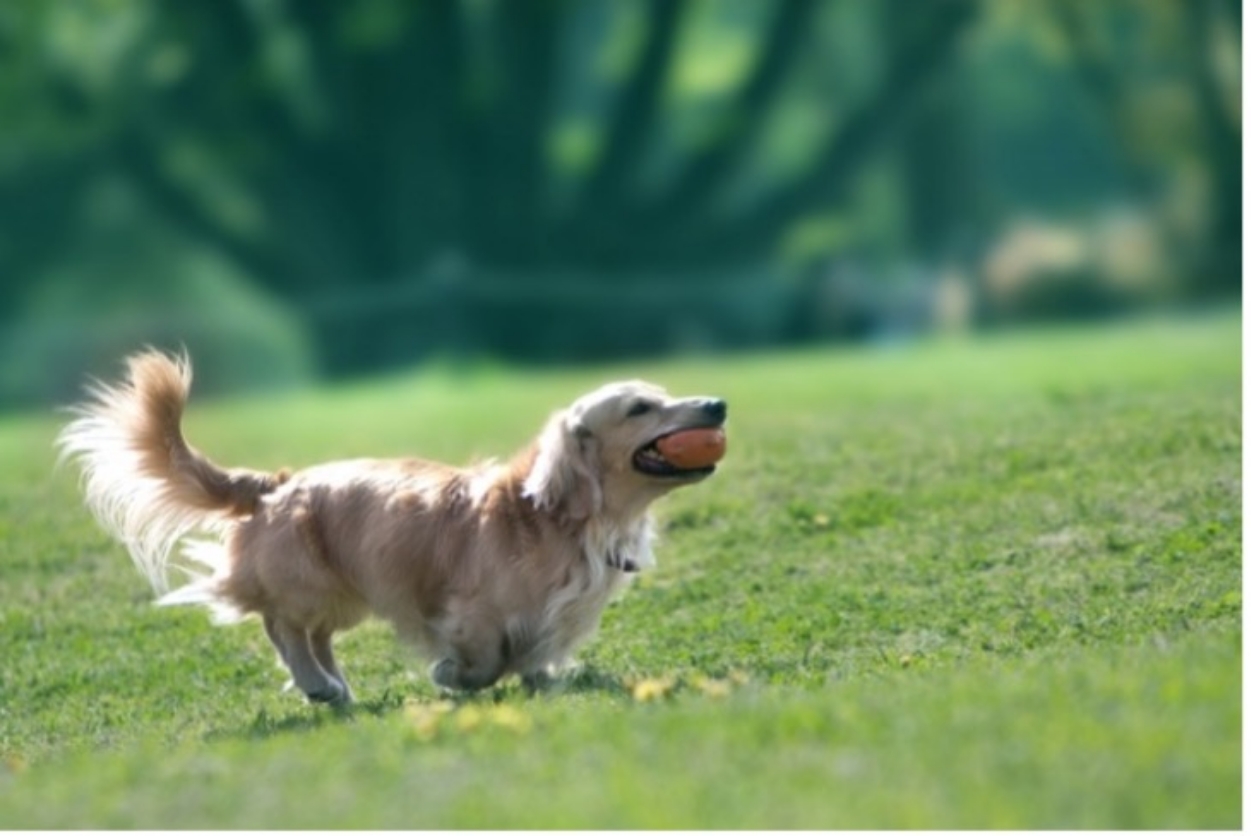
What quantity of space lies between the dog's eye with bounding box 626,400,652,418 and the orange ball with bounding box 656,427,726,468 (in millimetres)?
161

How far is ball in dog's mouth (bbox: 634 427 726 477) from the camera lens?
33.9 feet

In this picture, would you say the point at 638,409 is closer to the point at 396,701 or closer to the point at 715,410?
the point at 715,410

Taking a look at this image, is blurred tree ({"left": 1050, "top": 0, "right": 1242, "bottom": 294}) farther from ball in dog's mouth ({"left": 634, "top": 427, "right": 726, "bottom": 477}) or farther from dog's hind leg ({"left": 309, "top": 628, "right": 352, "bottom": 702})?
ball in dog's mouth ({"left": 634, "top": 427, "right": 726, "bottom": 477})

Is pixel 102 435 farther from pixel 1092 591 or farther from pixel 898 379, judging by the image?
pixel 898 379

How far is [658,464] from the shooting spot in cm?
1041

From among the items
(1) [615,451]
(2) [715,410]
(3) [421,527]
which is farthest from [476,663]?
(2) [715,410]

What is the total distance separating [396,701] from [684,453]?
165cm

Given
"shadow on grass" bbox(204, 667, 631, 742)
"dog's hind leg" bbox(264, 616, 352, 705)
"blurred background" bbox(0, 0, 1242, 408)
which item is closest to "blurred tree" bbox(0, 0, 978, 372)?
"blurred background" bbox(0, 0, 1242, 408)

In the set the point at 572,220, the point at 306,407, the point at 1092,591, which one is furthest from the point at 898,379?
the point at 572,220

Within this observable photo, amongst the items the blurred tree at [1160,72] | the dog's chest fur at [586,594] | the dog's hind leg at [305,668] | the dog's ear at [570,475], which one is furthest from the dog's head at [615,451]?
the blurred tree at [1160,72]

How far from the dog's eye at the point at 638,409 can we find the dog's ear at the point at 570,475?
0.61 ft

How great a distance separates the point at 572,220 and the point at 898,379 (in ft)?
48.8

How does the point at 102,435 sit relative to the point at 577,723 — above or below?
above

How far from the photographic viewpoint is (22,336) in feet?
125
